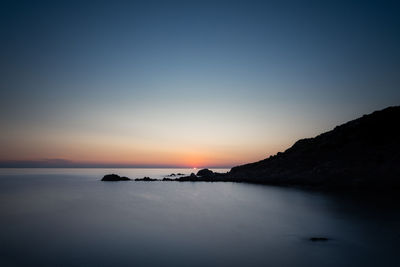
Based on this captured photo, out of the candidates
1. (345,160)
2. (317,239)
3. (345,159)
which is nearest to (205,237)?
(317,239)

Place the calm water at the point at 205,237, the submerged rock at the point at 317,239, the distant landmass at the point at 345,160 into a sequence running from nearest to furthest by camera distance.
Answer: the calm water at the point at 205,237 → the submerged rock at the point at 317,239 → the distant landmass at the point at 345,160

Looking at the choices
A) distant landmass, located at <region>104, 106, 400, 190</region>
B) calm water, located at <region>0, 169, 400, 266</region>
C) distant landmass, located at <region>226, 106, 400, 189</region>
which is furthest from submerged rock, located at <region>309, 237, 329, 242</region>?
distant landmass, located at <region>226, 106, 400, 189</region>

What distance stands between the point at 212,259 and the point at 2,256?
1284cm

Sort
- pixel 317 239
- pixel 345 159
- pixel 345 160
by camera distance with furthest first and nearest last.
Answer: pixel 345 159 < pixel 345 160 < pixel 317 239

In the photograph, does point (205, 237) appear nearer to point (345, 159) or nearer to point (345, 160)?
point (345, 160)

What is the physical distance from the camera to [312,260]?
14.1 m

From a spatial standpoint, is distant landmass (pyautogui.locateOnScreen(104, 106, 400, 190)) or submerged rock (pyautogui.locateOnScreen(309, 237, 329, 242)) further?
distant landmass (pyautogui.locateOnScreen(104, 106, 400, 190))

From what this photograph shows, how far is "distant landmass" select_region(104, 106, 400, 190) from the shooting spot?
56.1 meters

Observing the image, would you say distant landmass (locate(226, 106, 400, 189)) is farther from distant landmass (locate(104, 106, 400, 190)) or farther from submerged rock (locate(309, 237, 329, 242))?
submerged rock (locate(309, 237, 329, 242))

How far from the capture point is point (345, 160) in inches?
2549

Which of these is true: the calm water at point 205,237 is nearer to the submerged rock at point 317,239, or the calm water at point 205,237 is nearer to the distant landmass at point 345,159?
the submerged rock at point 317,239

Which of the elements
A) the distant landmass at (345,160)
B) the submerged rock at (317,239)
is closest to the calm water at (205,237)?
the submerged rock at (317,239)

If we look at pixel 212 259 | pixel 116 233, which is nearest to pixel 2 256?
pixel 116 233

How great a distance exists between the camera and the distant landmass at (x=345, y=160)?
5613 cm
